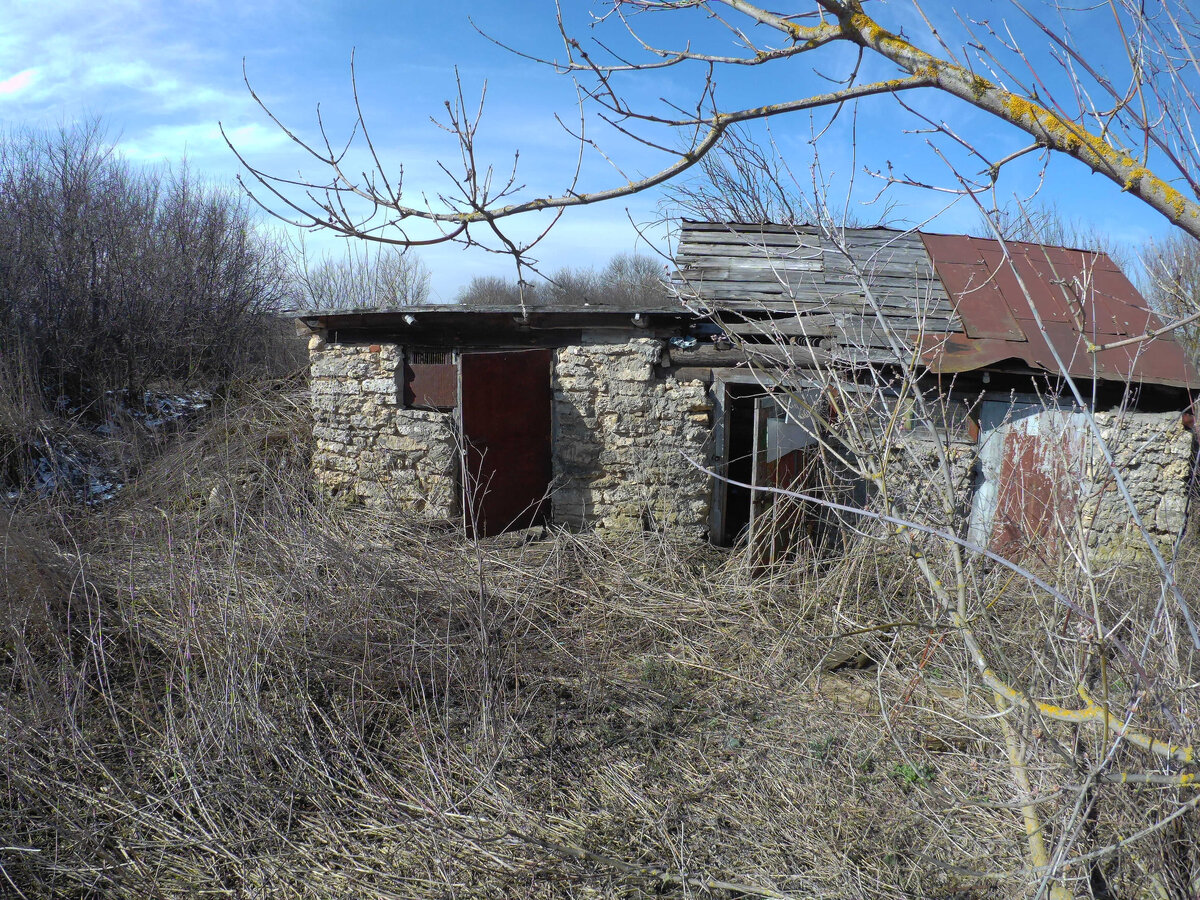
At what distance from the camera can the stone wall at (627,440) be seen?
6395 millimetres

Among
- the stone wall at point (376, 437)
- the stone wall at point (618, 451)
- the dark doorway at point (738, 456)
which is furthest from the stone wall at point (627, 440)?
the stone wall at point (376, 437)

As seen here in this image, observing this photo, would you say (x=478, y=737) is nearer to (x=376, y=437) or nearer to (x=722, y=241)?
(x=376, y=437)

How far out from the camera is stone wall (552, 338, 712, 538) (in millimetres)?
6395

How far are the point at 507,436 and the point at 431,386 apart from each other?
0.85 metres

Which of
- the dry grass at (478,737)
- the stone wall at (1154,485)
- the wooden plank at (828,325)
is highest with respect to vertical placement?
the wooden plank at (828,325)

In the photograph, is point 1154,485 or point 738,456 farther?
point 738,456

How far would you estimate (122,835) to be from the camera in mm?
3164

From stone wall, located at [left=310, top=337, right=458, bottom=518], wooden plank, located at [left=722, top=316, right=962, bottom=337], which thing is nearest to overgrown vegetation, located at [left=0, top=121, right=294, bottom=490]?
stone wall, located at [left=310, top=337, right=458, bottom=518]

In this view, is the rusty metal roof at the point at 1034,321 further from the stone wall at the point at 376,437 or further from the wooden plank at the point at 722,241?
the stone wall at the point at 376,437

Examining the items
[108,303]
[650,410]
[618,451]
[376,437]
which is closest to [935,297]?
[650,410]

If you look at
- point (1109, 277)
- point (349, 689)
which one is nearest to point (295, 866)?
point (349, 689)

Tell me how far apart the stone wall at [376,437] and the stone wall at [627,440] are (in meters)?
1.01

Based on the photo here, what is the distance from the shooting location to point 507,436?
6.35m

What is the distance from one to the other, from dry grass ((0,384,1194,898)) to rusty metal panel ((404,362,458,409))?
155 cm
